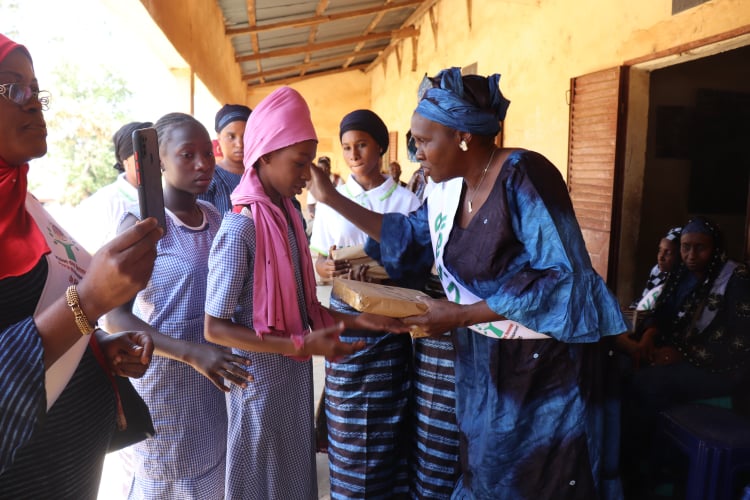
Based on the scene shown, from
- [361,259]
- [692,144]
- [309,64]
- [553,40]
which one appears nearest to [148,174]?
[361,259]

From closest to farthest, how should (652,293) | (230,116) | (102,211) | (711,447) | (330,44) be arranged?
(711,447) → (102,211) → (230,116) → (652,293) → (330,44)

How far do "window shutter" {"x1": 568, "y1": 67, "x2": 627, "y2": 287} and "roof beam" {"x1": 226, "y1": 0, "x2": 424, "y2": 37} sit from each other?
190 inches

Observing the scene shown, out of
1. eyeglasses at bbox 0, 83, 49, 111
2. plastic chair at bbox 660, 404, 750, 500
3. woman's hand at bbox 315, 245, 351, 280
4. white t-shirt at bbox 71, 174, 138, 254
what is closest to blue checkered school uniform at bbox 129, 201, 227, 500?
woman's hand at bbox 315, 245, 351, 280

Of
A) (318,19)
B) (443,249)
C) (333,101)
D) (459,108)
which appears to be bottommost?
(443,249)

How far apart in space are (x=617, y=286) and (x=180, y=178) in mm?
4117

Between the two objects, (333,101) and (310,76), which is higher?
(310,76)

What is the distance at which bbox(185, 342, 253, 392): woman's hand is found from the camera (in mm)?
1566

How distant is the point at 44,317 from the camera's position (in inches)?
39.4

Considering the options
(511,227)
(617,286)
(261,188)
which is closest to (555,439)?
(511,227)

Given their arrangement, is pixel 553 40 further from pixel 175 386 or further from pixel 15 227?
pixel 15 227

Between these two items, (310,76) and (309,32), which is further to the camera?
(310,76)

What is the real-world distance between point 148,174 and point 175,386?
3.19 ft

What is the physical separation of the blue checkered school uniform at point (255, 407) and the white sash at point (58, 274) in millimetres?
373

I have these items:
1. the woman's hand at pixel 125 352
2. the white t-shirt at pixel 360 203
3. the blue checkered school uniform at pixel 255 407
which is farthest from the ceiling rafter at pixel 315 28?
the woman's hand at pixel 125 352
